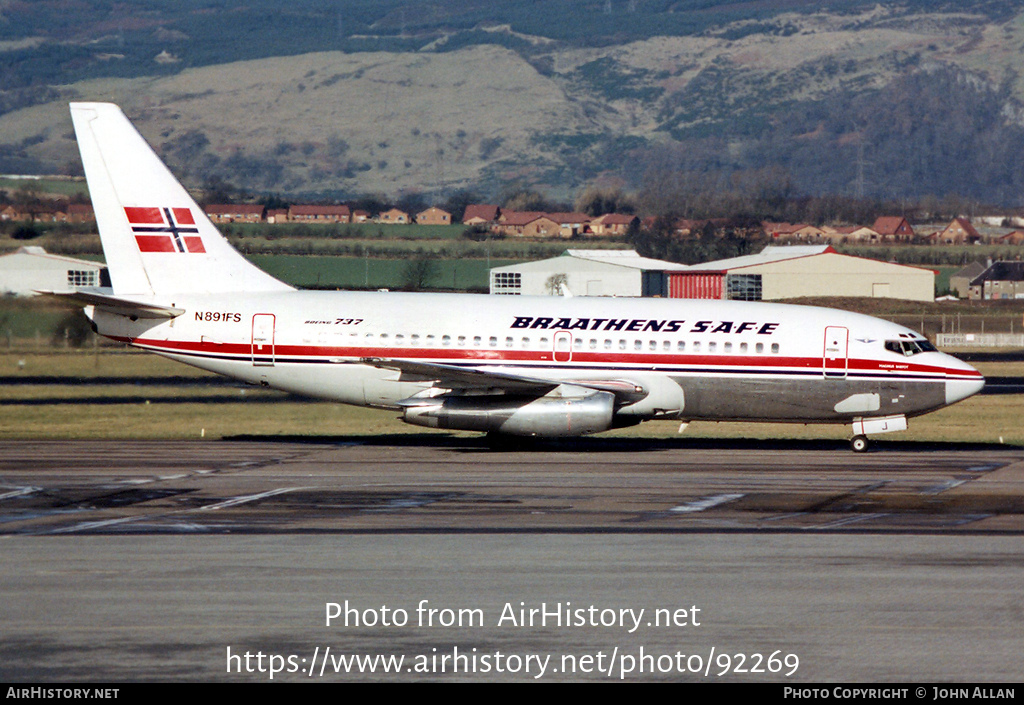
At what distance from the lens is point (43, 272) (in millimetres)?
57688

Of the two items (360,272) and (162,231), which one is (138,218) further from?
(360,272)

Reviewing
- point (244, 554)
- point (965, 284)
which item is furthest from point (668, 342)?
point (965, 284)

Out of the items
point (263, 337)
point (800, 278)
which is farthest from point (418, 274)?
point (263, 337)

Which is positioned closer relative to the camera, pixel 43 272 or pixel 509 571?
pixel 509 571

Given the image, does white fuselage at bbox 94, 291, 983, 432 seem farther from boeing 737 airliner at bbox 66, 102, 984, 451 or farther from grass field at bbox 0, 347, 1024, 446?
grass field at bbox 0, 347, 1024, 446

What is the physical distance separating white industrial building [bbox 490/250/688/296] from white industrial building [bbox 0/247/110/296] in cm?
2725

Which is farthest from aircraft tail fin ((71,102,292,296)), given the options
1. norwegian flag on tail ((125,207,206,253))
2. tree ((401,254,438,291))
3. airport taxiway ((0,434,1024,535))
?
tree ((401,254,438,291))

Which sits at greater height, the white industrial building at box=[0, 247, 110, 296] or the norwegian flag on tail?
the norwegian flag on tail

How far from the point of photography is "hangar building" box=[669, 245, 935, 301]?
280 ft

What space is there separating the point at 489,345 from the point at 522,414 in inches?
102

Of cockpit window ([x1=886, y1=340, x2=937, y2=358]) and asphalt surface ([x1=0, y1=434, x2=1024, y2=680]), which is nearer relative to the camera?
asphalt surface ([x1=0, y1=434, x2=1024, y2=680])

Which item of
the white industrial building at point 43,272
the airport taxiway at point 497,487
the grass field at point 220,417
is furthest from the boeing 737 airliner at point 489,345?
the white industrial building at point 43,272
